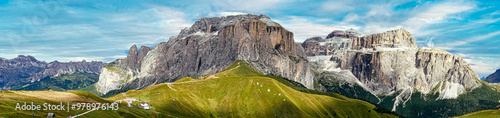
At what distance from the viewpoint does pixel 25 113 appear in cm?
14062

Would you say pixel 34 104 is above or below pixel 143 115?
above

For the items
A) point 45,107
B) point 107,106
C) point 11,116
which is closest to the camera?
point 11,116

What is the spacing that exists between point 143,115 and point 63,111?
1964 inches

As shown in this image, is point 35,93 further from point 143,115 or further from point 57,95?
point 143,115

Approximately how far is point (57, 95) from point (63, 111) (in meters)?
44.9

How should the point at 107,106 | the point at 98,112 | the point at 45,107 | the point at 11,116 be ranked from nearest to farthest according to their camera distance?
the point at 11,116
the point at 45,107
the point at 98,112
the point at 107,106

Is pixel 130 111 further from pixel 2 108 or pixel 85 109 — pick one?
pixel 2 108

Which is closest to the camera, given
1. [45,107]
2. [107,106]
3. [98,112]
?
[45,107]

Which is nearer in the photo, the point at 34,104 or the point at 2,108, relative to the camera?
the point at 2,108

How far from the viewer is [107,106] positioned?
193 metres

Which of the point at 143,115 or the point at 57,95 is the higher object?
the point at 57,95

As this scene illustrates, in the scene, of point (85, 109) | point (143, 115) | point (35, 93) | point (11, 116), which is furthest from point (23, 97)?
point (143, 115)

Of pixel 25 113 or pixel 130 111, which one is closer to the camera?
pixel 25 113

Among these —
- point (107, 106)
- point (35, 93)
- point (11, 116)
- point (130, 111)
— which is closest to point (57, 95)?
point (35, 93)
